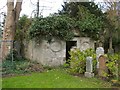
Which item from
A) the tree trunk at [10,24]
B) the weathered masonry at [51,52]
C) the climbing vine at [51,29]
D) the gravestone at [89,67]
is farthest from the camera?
the tree trunk at [10,24]

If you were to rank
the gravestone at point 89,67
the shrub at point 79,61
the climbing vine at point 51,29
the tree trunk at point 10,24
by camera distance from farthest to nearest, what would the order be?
the tree trunk at point 10,24 → the climbing vine at point 51,29 → the shrub at point 79,61 → the gravestone at point 89,67

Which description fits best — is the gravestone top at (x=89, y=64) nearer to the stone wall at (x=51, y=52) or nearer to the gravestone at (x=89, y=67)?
the gravestone at (x=89, y=67)

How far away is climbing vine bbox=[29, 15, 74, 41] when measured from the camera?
41.4 feet

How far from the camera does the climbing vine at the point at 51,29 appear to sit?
1261cm

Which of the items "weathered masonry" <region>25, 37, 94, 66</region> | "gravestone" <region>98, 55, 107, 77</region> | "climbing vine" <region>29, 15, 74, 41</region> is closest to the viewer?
"gravestone" <region>98, 55, 107, 77</region>

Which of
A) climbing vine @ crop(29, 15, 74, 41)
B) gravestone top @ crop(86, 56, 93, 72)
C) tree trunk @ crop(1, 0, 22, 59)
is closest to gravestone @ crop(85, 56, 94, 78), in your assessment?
gravestone top @ crop(86, 56, 93, 72)

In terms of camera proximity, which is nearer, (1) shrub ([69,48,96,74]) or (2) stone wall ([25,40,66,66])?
(1) shrub ([69,48,96,74])

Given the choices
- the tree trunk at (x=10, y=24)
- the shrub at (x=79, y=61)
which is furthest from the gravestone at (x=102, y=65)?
the tree trunk at (x=10, y=24)

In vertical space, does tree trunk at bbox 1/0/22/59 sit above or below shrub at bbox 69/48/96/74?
above

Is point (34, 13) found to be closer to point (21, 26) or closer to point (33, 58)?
point (21, 26)

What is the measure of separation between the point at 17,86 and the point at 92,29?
25.5ft

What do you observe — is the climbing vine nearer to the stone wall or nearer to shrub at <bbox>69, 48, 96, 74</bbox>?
the stone wall

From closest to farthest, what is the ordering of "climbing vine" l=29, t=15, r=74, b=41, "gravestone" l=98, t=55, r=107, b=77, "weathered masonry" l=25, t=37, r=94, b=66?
"gravestone" l=98, t=55, r=107, b=77 → "climbing vine" l=29, t=15, r=74, b=41 → "weathered masonry" l=25, t=37, r=94, b=66

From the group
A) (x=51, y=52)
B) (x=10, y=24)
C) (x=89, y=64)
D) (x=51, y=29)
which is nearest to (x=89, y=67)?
(x=89, y=64)
